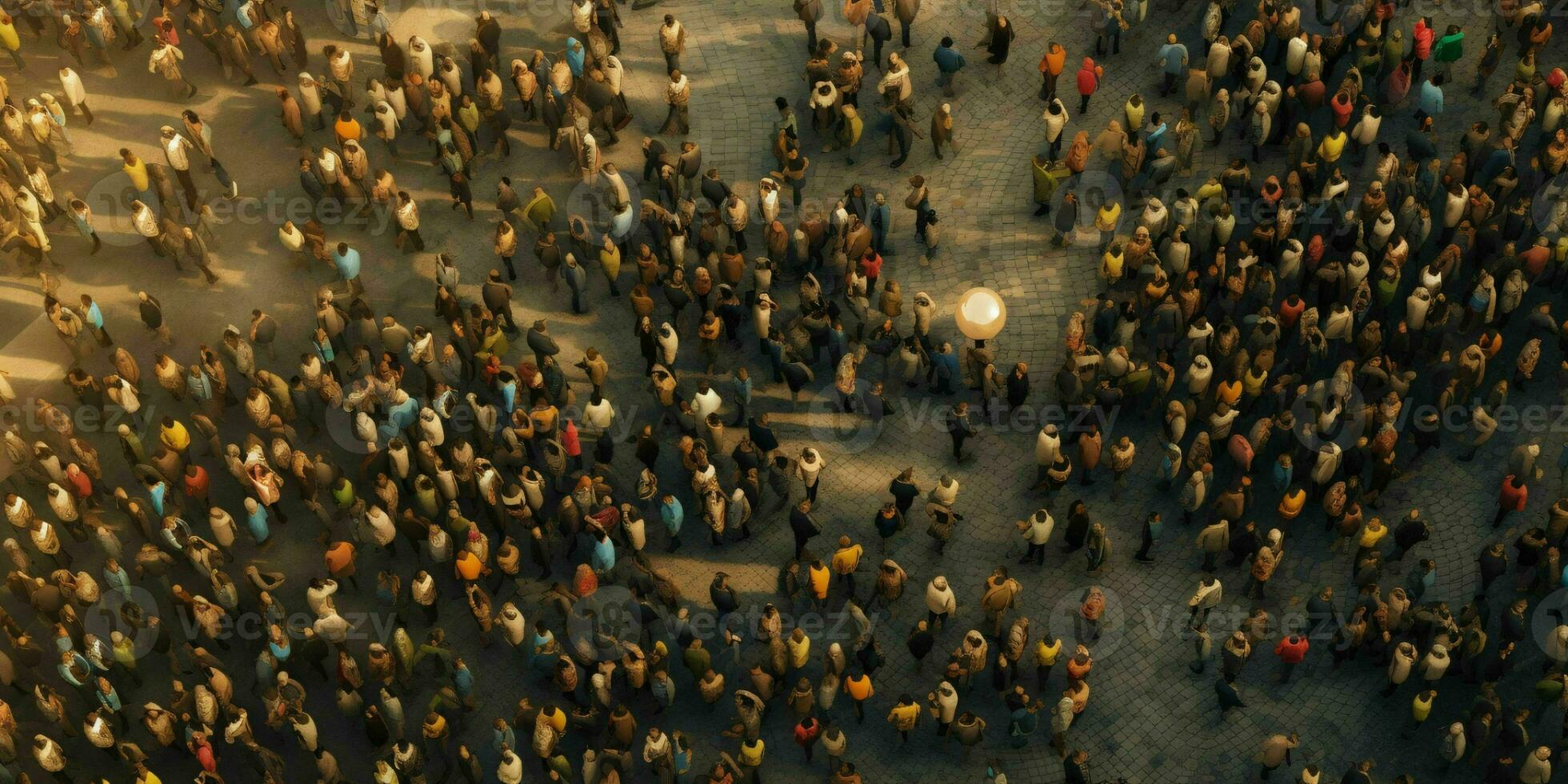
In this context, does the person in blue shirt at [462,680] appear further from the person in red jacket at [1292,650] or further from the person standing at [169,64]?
the person standing at [169,64]

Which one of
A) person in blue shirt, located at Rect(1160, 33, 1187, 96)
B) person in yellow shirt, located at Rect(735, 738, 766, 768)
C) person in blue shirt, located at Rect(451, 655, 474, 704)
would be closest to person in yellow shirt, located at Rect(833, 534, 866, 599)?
person in yellow shirt, located at Rect(735, 738, 766, 768)

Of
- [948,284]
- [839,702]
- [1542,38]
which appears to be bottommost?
[839,702]

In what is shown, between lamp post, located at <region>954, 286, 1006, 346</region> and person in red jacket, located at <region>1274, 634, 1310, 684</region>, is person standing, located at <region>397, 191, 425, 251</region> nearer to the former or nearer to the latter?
lamp post, located at <region>954, 286, 1006, 346</region>

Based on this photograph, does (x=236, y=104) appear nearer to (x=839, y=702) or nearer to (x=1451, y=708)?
(x=839, y=702)

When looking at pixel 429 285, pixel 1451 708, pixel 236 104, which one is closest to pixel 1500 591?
pixel 1451 708

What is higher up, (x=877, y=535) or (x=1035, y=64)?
(x=1035, y=64)

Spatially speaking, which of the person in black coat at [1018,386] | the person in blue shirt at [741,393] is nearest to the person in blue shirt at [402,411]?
the person in blue shirt at [741,393]
